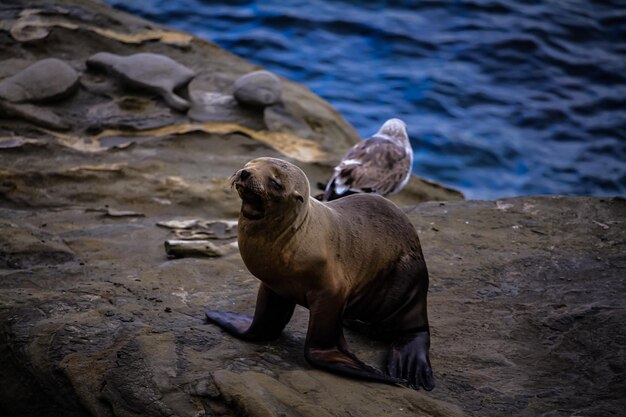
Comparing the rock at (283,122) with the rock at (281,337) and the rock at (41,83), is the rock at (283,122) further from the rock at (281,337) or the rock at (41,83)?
A: the rock at (281,337)

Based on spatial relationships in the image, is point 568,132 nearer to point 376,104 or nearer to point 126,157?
point 376,104

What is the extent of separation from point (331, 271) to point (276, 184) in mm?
445

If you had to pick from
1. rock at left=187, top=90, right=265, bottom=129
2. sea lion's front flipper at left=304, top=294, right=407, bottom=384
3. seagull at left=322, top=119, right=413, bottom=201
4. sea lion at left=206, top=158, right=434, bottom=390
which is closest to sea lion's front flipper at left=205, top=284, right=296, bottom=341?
sea lion at left=206, top=158, right=434, bottom=390

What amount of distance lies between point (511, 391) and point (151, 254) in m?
2.37

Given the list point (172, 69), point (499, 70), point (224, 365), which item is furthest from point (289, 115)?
point (499, 70)

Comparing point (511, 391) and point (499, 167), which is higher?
point (511, 391)

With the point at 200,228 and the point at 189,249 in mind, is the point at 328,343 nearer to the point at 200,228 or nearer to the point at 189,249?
the point at 189,249

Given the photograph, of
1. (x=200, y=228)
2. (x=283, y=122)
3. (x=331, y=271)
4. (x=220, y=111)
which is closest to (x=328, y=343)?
(x=331, y=271)

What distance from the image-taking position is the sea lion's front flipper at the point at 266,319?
3.71 meters

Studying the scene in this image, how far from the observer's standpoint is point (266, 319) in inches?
146

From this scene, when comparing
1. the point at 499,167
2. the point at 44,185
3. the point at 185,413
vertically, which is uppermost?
the point at 185,413

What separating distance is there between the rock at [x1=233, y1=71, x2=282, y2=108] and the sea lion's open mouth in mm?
4332

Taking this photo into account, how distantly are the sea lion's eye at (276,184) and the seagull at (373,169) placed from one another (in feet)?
8.26

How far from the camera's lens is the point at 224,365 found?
3438 mm
